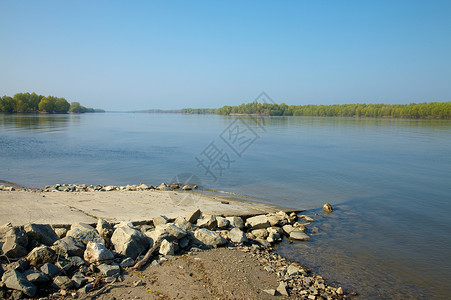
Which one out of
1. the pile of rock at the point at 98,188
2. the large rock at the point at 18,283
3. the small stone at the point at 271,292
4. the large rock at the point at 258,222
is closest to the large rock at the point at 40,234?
the large rock at the point at 18,283

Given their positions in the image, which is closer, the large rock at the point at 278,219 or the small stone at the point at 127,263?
the small stone at the point at 127,263

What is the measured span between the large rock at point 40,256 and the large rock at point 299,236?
6156 millimetres

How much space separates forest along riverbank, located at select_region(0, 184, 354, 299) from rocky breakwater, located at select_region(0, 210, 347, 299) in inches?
0.6

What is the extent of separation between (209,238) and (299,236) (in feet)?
9.67

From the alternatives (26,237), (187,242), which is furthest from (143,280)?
(26,237)

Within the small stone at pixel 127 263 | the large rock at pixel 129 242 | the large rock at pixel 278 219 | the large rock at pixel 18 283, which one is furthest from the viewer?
the large rock at pixel 278 219

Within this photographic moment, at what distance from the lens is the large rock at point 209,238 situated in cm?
721

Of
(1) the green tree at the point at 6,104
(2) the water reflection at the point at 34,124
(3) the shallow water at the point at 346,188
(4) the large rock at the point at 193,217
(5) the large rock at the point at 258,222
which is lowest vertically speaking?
(3) the shallow water at the point at 346,188

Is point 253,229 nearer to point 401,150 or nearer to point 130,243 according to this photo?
point 130,243

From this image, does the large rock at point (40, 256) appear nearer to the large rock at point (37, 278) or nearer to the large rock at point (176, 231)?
the large rock at point (37, 278)

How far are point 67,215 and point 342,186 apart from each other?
44.3ft

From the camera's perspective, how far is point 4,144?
30672mm

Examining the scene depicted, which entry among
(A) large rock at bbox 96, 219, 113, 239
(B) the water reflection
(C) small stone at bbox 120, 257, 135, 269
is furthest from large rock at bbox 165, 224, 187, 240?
(B) the water reflection

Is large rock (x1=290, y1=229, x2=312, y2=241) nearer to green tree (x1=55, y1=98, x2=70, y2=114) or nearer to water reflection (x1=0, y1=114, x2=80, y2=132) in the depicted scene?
water reflection (x1=0, y1=114, x2=80, y2=132)
